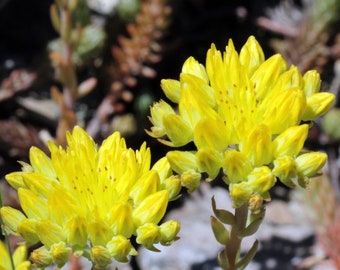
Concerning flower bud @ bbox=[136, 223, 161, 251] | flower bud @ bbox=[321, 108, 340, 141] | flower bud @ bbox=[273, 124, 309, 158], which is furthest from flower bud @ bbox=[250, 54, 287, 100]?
flower bud @ bbox=[321, 108, 340, 141]

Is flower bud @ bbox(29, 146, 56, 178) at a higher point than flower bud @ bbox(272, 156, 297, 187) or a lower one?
higher

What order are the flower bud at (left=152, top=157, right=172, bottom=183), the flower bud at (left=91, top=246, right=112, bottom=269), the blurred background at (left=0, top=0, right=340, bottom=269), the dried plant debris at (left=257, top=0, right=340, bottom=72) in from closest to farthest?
the flower bud at (left=91, top=246, right=112, bottom=269)
the flower bud at (left=152, top=157, right=172, bottom=183)
the blurred background at (left=0, top=0, right=340, bottom=269)
the dried plant debris at (left=257, top=0, right=340, bottom=72)

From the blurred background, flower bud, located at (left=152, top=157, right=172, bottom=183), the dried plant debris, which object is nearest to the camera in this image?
flower bud, located at (left=152, top=157, right=172, bottom=183)

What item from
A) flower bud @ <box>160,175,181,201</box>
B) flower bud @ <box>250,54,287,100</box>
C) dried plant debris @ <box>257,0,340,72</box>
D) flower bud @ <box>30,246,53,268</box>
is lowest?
dried plant debris @ <box>257,0,340,72</box>

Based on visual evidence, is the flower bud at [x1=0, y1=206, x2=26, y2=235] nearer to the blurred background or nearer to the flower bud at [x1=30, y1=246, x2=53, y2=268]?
the flower bud at [x1=30, y1=246, x2=53, y2=268]

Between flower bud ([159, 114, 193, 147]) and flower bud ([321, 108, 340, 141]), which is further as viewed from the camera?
flower bud ([321, 108, 340, 141])

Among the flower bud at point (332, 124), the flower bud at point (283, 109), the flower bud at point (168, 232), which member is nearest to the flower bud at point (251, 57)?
the flower bud at point (283, 109)

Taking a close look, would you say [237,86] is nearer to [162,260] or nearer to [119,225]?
[119,225]

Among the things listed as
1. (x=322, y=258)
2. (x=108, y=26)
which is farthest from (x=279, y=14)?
(x=322, y=258)
